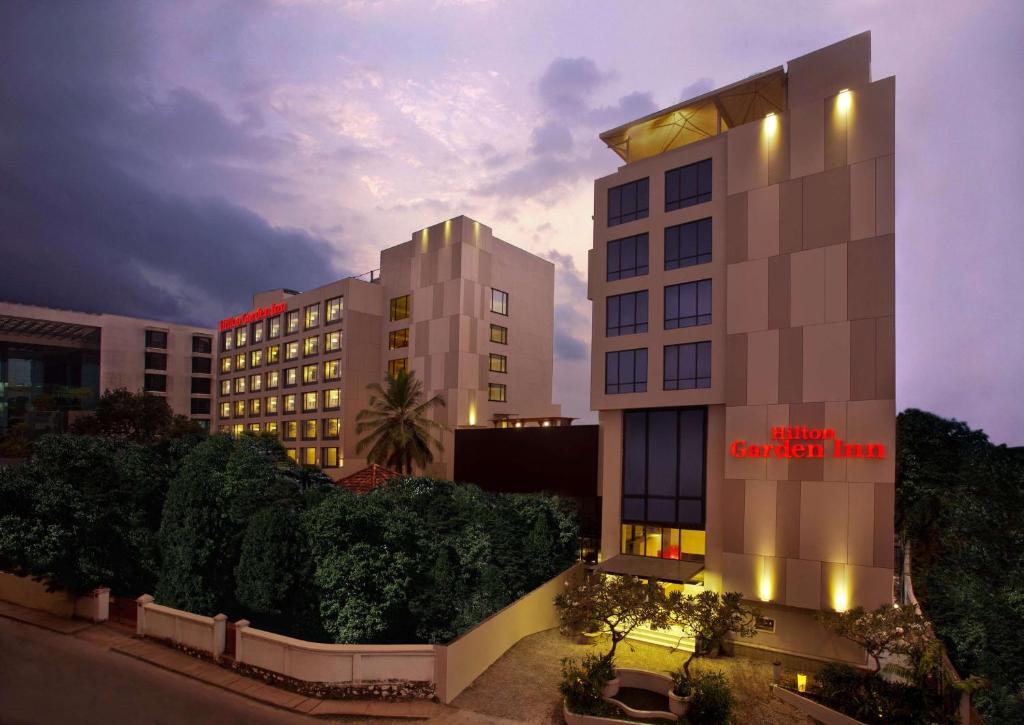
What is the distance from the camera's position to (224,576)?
2638 centimetres

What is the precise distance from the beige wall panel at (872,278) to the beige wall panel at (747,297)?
12.4ft

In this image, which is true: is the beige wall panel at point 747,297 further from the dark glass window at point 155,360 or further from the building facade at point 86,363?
the dark glass window at point 155,360

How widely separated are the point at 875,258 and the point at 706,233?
A: 851 cm

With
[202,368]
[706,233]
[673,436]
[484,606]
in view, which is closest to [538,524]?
[484,606]

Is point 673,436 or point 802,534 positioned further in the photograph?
point 673,436

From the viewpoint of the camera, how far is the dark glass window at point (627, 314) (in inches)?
1369

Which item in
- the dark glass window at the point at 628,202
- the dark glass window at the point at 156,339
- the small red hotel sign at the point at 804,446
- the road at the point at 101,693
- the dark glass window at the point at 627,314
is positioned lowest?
the road at the point at 101,693

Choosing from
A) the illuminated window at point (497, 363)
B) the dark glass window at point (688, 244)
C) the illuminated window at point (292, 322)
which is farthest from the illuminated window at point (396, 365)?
the dark glass window at point (688, 244)

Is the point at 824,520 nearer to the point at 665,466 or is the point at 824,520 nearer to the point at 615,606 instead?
the point at 665,466

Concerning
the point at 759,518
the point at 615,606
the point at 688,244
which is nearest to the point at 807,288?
the point at 688,244

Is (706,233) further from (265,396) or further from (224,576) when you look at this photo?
(265,396)

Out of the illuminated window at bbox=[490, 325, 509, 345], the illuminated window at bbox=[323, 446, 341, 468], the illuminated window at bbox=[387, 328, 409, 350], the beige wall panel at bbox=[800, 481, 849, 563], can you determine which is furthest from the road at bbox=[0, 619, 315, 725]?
the illuminated window at bbox=[490, 325, 509, 345]

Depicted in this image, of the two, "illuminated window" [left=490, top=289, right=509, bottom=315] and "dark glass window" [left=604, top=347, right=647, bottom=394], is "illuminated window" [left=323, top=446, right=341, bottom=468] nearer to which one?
"illuminated window" [left=490, top=289, right=509, bottom=315]

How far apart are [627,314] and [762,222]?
8.98m
